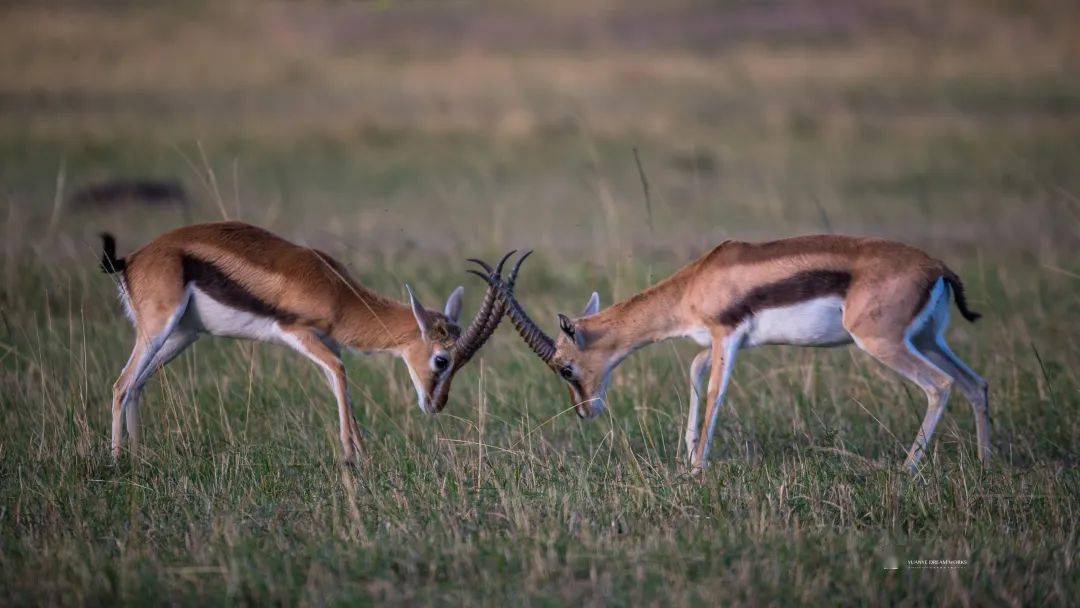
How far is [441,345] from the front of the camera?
299 inches

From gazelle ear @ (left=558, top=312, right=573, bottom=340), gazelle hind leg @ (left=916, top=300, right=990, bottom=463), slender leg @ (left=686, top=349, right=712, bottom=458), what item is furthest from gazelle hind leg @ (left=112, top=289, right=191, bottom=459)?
gazelle hind leg @ (left=916, top=300, right=990, bottom=463)

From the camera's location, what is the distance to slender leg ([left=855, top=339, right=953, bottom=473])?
7074mm

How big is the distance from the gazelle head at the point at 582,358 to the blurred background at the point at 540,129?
3.94 feet

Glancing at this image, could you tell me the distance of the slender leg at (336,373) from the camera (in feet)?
23.7

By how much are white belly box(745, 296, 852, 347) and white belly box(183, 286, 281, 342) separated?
2864 millimetres

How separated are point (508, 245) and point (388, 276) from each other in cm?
254

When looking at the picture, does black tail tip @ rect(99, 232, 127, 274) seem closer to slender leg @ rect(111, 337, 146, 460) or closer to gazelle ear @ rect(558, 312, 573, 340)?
slender leg @ rect(111, 337, 146, 460)

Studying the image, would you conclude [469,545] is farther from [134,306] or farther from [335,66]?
[335,66]

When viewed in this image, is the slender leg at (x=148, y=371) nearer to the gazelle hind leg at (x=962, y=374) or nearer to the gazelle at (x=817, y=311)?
the gazelle at (x=817, y=311)

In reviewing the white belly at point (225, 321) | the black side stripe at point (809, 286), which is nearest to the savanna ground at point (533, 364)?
the white belly at point (225, 321)

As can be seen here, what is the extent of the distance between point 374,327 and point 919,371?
3.28m

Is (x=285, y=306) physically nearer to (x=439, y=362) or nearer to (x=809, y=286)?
(x=439, y=362)

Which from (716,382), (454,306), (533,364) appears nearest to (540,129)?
(533,364)

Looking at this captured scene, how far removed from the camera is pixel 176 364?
30.8 feet
